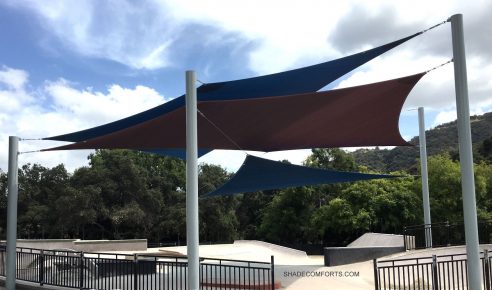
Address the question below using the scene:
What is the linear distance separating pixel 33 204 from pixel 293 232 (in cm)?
2070

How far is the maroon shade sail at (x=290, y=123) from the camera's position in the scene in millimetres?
7871

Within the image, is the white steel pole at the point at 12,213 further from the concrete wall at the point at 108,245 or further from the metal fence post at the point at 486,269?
the concrete wall at the point at 108,245

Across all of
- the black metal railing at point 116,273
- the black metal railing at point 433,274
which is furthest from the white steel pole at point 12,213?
the black metal railing at point 433,274

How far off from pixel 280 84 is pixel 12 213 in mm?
6234

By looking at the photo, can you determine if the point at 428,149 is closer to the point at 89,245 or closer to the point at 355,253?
the point at 89,245

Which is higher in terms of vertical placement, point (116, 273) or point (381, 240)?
point (116, 273)

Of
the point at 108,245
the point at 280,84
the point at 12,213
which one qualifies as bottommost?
the point at 108,245

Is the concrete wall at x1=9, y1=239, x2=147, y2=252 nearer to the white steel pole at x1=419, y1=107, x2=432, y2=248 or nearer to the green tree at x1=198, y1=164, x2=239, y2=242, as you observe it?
the white steel pole at x1=419, y1=107, x2=432, y2=248

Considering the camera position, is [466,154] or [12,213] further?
[12,213]

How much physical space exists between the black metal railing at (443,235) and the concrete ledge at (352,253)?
2.26 ft

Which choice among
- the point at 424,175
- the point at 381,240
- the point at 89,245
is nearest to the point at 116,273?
the point at 424,175

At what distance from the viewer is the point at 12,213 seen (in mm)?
10273

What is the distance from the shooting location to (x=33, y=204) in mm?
39562

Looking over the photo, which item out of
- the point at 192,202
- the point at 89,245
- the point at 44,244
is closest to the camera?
the point at 192,202
